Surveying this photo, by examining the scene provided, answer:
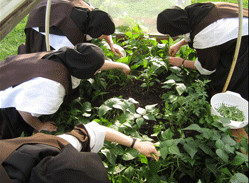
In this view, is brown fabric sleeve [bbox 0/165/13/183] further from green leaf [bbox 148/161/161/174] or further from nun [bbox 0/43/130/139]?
green leaf [bbox 148/161/161/174]

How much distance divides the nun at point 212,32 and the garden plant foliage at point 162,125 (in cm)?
17

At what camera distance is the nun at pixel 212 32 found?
1.32 m

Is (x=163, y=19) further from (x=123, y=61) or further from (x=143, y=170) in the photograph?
(x=143, y=170)

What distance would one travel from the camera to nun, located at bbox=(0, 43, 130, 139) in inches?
41.5

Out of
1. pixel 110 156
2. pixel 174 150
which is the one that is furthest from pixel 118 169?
pixel 174 150

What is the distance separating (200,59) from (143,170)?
0.86m

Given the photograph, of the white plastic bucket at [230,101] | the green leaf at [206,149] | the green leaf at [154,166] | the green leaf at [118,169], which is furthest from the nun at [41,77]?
the white plastic bucket at [230,101]

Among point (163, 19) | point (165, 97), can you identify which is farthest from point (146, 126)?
point (163, 19)

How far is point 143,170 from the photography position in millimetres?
1000

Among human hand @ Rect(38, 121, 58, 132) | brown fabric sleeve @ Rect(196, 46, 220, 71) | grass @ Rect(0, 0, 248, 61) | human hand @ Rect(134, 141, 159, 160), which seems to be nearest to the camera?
human hand @ Rect(134, 141, 159, 160)

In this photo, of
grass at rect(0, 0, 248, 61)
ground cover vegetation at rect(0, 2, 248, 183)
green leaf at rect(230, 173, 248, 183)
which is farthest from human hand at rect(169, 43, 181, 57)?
grass at rect(0, 0, 248, 61)

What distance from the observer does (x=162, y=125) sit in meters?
1.30

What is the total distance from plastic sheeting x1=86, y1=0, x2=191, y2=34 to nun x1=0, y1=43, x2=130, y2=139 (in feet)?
3.85

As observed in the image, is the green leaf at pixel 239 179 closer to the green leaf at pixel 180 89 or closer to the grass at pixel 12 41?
the green leaf at pixel 180 89
